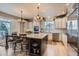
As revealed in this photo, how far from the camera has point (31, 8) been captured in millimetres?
2090

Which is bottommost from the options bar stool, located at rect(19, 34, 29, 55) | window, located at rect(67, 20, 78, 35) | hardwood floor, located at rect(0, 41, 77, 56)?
hardwood floor, located at rect(0, 41, 77, 56)

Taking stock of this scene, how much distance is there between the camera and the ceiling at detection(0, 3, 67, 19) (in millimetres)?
2066

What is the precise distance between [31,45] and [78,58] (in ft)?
2.85

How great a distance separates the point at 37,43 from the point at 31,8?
65 cm

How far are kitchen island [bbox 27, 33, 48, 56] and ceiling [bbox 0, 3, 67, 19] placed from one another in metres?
0.36

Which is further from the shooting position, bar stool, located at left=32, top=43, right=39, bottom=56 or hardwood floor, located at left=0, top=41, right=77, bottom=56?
bar stool, located at left=32, top=43, right=39, bottom=56

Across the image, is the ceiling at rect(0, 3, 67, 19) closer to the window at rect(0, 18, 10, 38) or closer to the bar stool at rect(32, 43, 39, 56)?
the window at rect(0, 18, 10, 38)

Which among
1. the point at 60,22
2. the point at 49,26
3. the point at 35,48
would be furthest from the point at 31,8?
the point at 35,48

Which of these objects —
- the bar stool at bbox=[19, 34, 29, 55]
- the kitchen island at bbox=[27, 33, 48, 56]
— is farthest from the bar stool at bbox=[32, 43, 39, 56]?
the bar stool at bbox=[19, 34, 29, 55]

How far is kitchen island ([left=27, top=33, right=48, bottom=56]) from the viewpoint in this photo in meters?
2.12

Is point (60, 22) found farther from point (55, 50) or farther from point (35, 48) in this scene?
point (35, 48)

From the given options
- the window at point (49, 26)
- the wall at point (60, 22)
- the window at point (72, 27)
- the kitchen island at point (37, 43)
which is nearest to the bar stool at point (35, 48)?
the kitchen island at point (37, 43)

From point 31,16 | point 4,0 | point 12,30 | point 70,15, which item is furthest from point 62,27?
point 4,0

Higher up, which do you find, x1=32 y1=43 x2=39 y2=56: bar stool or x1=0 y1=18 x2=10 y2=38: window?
x1=0 y1=18 x2=10 y2=38: window
